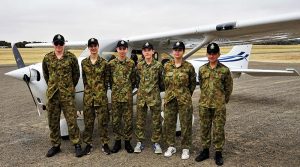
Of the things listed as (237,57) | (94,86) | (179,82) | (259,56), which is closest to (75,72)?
(94,86)

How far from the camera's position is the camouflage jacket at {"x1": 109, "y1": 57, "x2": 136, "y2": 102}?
488 centimetres

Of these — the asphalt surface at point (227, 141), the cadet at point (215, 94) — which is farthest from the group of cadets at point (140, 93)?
the asphalt surface at point (227, 141)

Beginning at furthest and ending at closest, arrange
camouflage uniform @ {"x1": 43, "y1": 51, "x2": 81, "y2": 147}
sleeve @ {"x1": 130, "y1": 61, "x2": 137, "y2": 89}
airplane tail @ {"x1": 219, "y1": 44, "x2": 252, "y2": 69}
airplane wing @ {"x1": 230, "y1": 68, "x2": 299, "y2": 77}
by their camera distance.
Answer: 1. airplane tail @ {"x1": 219, "y1": 44, "x2": 252, "y2": 69}
2. airplane wing @ {"x1": 230, "y1": 68, "x2": 299, "y2": 77}
3. sleeve @ {"x1": 130, "y1": 61, "x2": 137, "y2": 89}
4. camouflage uniform @ {"x1": 43, "y1": 51, "x2": 81, "y2": 147}

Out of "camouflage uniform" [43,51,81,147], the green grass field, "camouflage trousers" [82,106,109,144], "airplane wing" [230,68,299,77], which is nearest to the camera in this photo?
"camouflage uniform" [43,51,81,147]

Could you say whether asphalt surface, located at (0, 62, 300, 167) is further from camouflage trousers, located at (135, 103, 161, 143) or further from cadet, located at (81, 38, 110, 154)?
cadet, located at (81, 38, 110, 154)

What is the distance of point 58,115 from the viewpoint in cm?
493

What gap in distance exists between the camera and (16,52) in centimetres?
609

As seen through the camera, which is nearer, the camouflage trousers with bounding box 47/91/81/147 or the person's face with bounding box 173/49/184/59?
the person's face with bounding box 173/49/184/59

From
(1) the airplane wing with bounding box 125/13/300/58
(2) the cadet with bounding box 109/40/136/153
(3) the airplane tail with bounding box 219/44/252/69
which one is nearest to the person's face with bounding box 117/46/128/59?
(2) the cadet with bounding box 109/40/136/153

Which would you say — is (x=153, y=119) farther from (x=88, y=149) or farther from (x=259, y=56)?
(x=259, y=56)

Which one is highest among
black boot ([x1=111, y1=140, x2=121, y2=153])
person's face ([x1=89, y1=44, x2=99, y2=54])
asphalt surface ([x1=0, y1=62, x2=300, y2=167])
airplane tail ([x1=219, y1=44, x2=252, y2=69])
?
person's face ([x1=89, y1=44, x2=99, y2=54])

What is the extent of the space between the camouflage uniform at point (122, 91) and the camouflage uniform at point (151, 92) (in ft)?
0.48

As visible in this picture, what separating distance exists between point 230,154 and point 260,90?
7.78 m

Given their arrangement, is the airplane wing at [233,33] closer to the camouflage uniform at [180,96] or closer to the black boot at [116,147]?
the camouflage uniform at [180,96]
